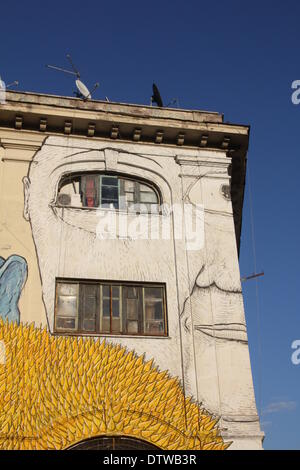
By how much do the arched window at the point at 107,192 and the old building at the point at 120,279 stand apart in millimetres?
32

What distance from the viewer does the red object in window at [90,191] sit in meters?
14.6

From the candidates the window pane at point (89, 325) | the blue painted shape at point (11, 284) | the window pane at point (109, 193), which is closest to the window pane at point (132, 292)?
the window pane at point (89, 325)

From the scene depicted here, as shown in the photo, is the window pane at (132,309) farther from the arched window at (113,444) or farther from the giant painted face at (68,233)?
the arched window at (113,444)

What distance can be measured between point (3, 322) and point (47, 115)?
559 cm

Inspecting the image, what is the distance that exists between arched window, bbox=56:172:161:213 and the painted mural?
3775mm

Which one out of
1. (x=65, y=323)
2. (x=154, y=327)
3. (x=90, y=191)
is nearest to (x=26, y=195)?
(x=90, y=191)

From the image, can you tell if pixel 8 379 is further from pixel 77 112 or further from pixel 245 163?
pixel 245 163

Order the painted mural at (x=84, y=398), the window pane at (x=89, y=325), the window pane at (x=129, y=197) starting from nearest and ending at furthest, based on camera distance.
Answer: the painted mural at (x=84, y=398) → the window pane at (x=89, y=325) → the window pane at (x=129, y=197)

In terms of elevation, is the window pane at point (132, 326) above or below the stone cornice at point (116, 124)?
below

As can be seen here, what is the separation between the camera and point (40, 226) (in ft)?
45.0

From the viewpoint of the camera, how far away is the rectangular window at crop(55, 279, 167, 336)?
12820 millimetres

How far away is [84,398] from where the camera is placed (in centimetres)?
1167
